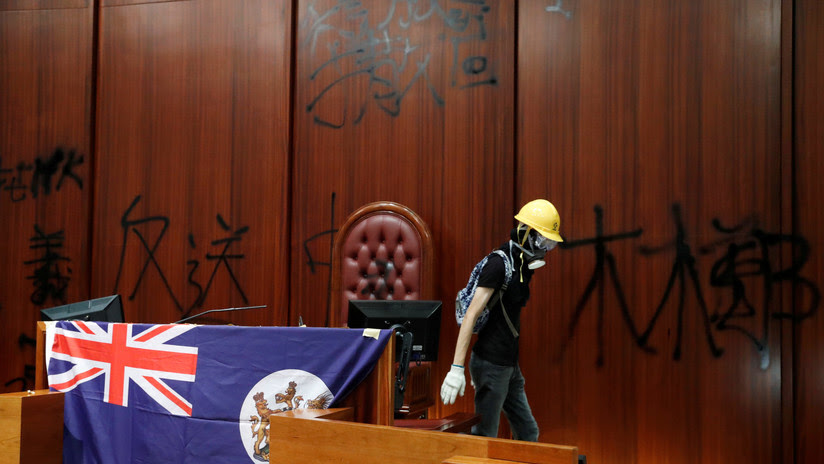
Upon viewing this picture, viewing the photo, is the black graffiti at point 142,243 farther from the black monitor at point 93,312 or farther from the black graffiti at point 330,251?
the black monitor at point 93,312

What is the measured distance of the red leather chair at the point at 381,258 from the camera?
14.4 feet

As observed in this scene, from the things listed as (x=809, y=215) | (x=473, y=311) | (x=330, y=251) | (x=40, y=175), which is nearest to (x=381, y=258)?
(x=330, y=251)

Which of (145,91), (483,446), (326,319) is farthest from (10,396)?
(145,91)

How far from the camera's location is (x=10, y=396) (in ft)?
8.37

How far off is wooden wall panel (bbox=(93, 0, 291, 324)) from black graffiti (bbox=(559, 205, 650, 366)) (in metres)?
1.97

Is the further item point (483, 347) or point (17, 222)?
point (17, 222)

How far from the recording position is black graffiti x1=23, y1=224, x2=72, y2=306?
5164mm

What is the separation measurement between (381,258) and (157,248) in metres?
1.77

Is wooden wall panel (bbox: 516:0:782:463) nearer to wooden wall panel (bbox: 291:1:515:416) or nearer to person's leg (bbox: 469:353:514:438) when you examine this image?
wooden wall panel (bbox: 291:1:515:416)

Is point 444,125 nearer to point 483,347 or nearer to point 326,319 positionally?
point 326,319

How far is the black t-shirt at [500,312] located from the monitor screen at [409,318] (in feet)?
1.00

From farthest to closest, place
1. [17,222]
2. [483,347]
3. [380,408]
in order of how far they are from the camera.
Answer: [17,222] < [483,347] < [380,408]

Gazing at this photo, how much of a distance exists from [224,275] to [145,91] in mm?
1497

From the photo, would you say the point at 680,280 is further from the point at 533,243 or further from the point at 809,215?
the point at 533,243
